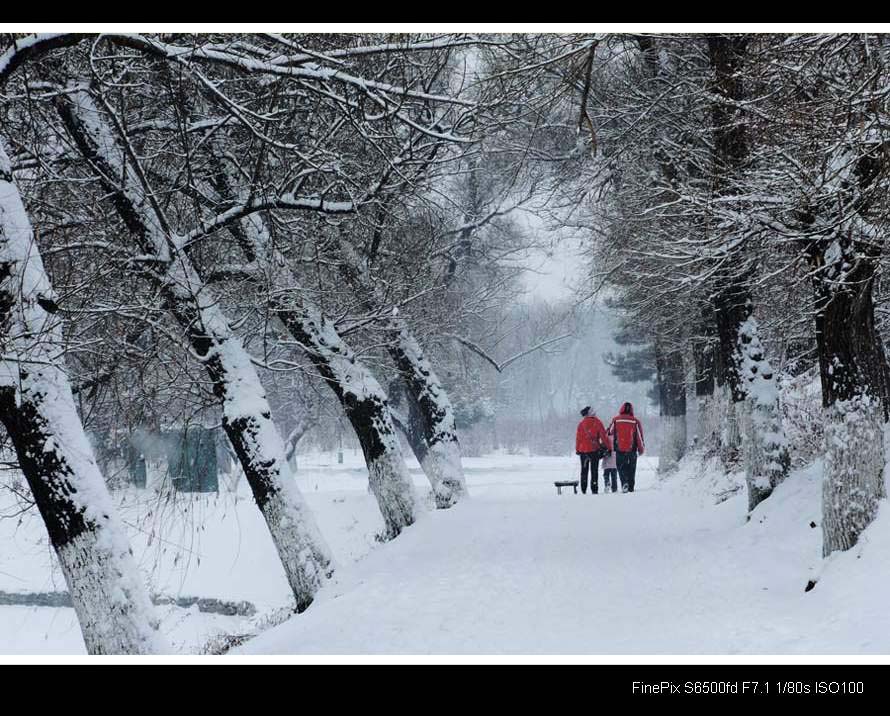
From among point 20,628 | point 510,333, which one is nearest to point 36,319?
point 20,628

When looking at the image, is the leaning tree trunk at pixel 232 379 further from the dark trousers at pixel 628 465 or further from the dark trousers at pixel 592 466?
the dark trousers at pixel 628 465

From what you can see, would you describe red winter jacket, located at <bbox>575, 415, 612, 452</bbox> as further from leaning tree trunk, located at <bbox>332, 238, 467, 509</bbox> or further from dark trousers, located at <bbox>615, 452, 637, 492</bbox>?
leaning tree trunk, located at <bbox>332, 238, 467, 509</bbox>

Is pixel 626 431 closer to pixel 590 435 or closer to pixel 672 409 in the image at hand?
pixel 590 435

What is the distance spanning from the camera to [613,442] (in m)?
18.0

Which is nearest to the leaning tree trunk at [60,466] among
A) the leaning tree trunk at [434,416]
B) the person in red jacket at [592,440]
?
the leaning tree trunk at [434,416]

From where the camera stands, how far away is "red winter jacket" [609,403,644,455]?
56.2 feet

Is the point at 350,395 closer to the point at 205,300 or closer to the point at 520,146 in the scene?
the point at 205,300

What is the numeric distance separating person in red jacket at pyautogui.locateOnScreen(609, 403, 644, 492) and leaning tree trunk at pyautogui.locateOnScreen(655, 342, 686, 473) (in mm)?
3352

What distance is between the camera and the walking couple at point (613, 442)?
17125 millimetres

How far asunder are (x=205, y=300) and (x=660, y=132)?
19.5ft

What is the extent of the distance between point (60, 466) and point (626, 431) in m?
13.1

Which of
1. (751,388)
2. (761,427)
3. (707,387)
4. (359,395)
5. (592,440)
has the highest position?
(359,395)

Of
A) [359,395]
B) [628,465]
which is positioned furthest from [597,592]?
[628,465]

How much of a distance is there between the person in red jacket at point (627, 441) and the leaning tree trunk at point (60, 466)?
40.9 feet
